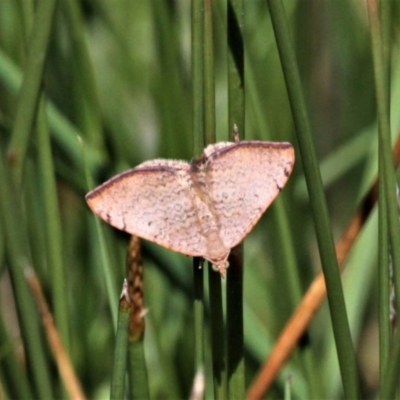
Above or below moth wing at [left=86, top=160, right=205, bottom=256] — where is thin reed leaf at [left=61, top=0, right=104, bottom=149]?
above

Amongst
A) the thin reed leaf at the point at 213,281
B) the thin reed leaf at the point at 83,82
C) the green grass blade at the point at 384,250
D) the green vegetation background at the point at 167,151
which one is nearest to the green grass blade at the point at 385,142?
the green grass blade at the point at 384,250

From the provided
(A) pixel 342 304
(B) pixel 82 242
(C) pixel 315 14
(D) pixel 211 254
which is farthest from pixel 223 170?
(C) pixel 315 14

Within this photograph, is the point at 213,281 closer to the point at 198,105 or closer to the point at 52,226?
the point at 198,105

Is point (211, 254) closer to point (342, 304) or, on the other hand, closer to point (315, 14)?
point (342, 304)

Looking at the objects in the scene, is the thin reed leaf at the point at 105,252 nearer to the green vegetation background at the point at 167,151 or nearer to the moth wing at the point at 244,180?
the green vegetation background at the point at 167,151

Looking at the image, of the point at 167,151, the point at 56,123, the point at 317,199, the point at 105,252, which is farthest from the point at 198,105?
the point at 167,151

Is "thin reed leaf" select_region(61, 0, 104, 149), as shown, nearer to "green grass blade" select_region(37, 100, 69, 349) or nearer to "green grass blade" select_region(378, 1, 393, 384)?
"green grass blade" select_region(37, 100, 69, 349)

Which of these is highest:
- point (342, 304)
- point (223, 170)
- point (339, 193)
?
point (223, 170)

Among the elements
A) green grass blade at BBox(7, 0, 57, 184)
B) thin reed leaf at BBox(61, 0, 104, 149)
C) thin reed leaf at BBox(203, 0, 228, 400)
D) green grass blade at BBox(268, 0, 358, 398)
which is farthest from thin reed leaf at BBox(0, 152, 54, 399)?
thin reed leaf at BBox(61, 0, 104, 149)
